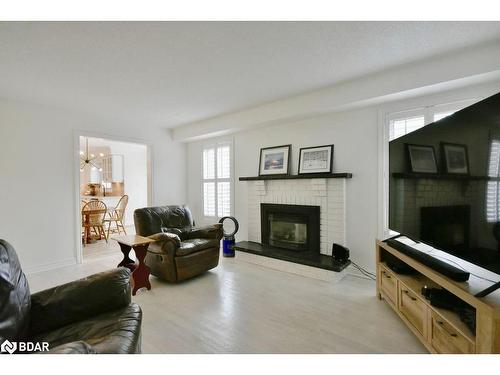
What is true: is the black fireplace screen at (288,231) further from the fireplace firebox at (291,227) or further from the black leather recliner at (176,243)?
the black leather recliner at (176,243)

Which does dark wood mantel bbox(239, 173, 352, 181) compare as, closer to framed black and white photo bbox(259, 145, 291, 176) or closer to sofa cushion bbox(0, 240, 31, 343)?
framed black and white photo bbox(259, 145, 291, 176)

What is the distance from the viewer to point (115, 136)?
406 cm

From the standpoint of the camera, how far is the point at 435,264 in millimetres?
1649

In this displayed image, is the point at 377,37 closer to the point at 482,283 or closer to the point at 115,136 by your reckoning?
the point at 482,283

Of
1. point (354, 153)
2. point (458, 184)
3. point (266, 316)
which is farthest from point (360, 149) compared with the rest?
point (266, 316)

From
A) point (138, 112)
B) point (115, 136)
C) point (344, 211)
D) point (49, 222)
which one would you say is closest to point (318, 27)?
point (344, 211)

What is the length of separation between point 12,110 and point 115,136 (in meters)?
1.25

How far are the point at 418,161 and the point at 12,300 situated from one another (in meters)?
2.80

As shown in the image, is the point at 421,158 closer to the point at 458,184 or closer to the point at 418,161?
the point at 418,161

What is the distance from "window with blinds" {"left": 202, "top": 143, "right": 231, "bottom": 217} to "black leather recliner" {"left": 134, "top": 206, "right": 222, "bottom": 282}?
102cm

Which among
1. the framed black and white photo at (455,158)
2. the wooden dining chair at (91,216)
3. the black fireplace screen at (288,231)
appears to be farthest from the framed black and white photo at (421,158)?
the wooden dining chair at (91,216)

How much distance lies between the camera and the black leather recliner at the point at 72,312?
111cm

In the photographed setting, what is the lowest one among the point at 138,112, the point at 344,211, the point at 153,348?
the point at 153,348

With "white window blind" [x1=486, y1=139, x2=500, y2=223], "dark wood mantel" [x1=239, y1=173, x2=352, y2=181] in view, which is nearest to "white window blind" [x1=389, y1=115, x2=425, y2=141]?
"dark wood mantel" [x1=239, y1=173, x2=352, y2=181]
